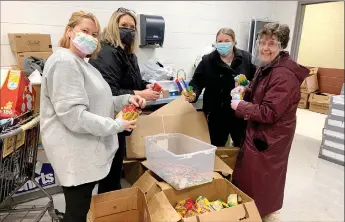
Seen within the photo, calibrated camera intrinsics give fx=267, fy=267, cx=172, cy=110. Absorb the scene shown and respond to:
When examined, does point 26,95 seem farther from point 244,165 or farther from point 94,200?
point 244,165

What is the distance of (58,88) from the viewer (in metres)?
1.19

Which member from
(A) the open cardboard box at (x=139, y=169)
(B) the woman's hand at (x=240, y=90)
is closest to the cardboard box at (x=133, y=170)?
(A) the open cardboard box at (x=139, y=169)

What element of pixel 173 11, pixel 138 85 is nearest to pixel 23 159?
pixel 138 85

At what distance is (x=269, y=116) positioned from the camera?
1637 mm

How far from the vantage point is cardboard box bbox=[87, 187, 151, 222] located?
1.61m

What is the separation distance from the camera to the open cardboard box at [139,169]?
6.91ft

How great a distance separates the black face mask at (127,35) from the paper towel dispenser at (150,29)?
1.29 m

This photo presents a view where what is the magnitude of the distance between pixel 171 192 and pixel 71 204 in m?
0.67

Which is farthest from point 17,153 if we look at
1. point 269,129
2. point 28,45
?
point 269,129

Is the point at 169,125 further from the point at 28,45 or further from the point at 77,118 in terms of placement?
the point at 28,45

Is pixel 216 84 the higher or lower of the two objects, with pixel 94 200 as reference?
higher

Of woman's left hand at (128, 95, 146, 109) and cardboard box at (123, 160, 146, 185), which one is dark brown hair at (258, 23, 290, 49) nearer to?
woman's left hand at (128, 95, 146, 109)

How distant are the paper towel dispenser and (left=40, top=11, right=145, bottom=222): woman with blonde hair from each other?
5.71ft

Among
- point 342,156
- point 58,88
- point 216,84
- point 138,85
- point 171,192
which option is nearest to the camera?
point 342,156
